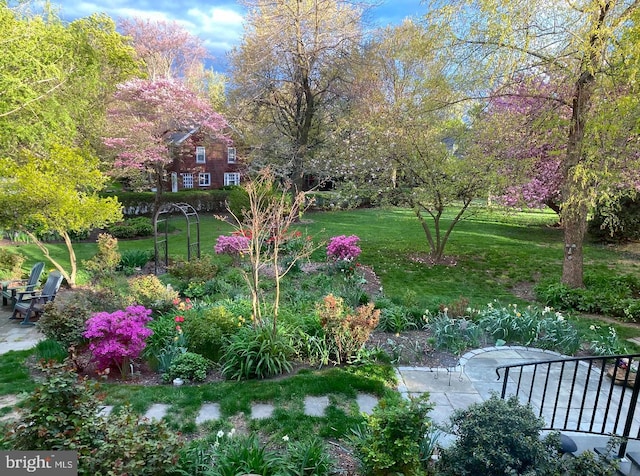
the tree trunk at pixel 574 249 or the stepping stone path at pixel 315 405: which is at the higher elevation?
the tree trunk at pixel 574 249

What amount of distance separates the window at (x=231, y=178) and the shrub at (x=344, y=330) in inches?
990

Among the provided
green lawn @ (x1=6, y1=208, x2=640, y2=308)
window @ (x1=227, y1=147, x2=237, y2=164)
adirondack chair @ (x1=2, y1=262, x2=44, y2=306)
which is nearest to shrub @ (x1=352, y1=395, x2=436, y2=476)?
green lawn @ (x1=6, y1=208, x2=640, y2=308)

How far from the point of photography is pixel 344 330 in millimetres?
4988

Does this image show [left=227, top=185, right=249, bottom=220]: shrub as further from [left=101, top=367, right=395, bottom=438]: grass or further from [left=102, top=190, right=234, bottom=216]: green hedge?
[left=101, top=367, right=395, bottom=438]: grass

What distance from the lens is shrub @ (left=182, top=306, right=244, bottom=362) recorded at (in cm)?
505

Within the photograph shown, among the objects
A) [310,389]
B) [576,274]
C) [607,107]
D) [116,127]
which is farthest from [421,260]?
[116,127]

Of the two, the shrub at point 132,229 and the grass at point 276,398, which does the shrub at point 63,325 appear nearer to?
the grass at point 276,398

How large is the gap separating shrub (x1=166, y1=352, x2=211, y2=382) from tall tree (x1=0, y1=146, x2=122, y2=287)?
190 inches

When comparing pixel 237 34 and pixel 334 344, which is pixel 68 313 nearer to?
pixel 334 344

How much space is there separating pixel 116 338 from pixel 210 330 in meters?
1.08

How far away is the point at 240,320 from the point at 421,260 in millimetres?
7476

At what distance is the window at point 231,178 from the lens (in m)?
29.0

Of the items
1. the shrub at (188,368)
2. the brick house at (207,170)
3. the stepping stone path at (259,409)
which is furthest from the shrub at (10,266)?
the brick house at (207,170)

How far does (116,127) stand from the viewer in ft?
49.2
